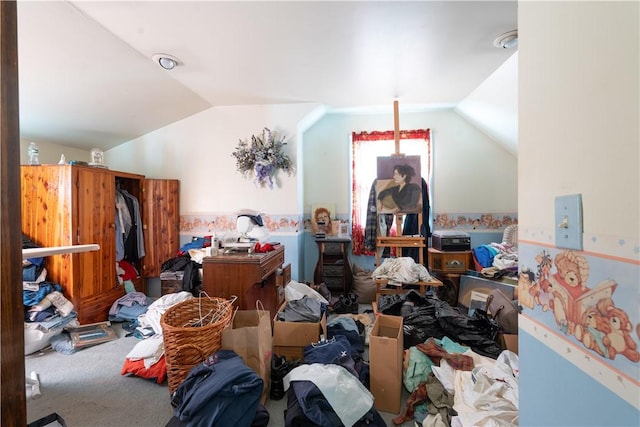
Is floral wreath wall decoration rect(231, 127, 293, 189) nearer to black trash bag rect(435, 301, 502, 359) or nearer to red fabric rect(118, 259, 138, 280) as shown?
red fabric rect(118, 259, 138, 280)

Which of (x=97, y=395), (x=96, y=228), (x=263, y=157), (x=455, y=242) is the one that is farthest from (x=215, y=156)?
(x=455, y=242)

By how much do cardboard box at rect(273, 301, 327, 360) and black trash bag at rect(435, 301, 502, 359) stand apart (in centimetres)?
100

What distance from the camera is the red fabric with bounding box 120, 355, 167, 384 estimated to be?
1766mm

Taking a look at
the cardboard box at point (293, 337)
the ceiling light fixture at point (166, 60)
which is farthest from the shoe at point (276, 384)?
the ceiling light fixture at point (166, 60)

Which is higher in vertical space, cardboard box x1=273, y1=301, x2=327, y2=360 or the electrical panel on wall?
the electrical panel on wall

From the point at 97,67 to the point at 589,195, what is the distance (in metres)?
3.14

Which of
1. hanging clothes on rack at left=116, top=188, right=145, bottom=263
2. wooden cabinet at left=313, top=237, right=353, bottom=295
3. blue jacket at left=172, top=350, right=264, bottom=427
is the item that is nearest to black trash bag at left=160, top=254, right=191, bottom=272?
hanging clothes on rack at left=116, top=188, right=145, bottom=263

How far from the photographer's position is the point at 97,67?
2.20 meters

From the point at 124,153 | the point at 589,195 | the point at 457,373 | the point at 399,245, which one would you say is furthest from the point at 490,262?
the point at 124,153

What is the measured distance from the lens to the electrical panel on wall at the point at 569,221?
50cm

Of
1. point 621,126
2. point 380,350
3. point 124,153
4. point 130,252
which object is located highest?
point 124,153

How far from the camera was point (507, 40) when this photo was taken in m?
2.04

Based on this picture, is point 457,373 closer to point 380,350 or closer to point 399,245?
point 380,350

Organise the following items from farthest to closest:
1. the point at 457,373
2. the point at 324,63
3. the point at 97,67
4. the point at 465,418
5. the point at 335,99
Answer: the point at 335,99
the point at 324,63
the point at 97,67
the point at 457,373
the point at 465,418
